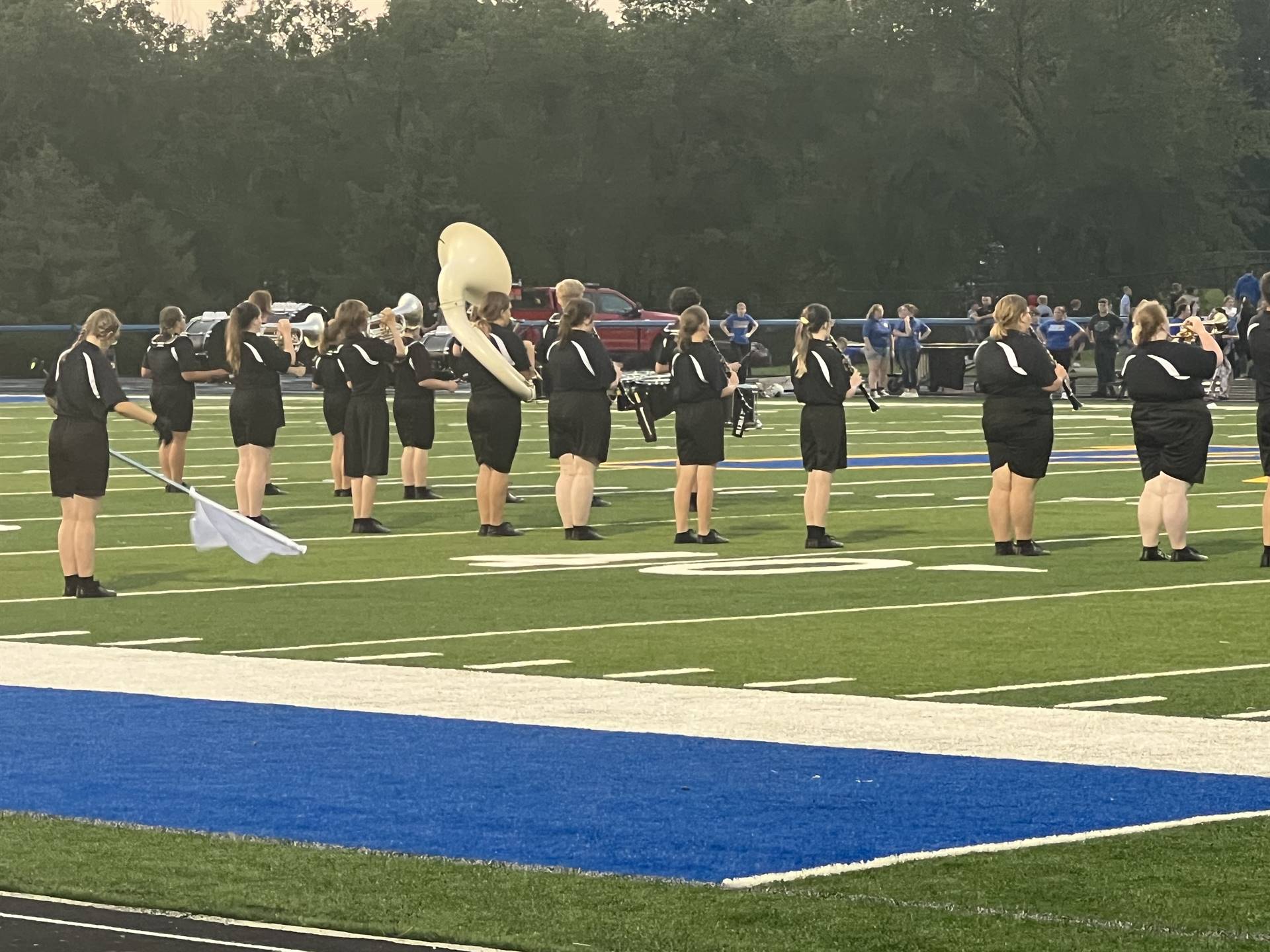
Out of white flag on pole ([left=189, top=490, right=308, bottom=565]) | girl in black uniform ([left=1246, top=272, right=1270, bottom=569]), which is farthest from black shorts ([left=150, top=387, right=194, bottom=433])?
girl in black uniform ([left=1246, top=272, right=1270, bottom=569])

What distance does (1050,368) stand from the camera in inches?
644

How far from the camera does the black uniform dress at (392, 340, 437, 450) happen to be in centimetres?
2108

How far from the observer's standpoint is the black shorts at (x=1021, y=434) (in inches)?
645

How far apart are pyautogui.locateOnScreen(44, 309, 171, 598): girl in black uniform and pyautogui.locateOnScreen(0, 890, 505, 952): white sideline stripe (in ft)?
24.5

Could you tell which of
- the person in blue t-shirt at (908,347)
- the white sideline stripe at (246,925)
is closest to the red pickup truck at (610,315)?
the person in blue t-shirt at (908,347)

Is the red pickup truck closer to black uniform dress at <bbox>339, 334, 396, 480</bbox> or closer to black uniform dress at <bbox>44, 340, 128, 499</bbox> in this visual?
black uniform dress at <bbox>339, 334, 396, 480</bbox>

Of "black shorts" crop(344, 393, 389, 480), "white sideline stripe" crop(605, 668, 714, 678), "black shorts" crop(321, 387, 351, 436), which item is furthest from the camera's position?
"black shorts" crop(321, 387, 351, 436)

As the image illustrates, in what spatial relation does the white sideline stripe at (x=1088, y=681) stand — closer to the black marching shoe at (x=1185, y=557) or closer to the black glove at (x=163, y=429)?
the black marching shoe at (x=1185, y=557)

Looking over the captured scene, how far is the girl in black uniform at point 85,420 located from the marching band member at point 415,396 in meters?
5.68

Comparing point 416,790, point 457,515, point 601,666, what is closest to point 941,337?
point 457,515

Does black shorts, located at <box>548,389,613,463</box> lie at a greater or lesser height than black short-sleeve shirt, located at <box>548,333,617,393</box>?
lesser

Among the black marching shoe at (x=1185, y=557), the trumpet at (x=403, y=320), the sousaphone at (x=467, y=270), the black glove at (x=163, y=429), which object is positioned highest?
the sousaphone at (x=467, y=270)

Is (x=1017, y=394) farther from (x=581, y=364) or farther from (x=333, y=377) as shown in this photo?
(x=333, y=377)

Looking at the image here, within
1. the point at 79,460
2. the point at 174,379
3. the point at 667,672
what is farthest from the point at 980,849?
the point at 174,379
